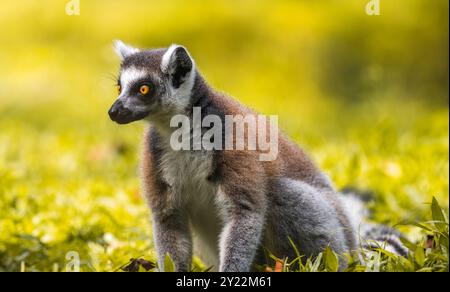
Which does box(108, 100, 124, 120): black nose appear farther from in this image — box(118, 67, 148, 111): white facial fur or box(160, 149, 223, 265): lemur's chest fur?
box(160, 149, 223, 265): lemur's chest fur

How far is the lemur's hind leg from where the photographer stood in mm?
4191

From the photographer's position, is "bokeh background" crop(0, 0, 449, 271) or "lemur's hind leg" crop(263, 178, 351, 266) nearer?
"lemur's hind leg" crop(263, 178, 351, 266)

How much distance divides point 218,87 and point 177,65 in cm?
124

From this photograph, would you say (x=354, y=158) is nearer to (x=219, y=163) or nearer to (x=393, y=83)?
(x=219, y=163)

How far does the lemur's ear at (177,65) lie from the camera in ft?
13.2

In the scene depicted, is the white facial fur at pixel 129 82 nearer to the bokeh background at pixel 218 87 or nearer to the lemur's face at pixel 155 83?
the lemur's face at pixel 155 83

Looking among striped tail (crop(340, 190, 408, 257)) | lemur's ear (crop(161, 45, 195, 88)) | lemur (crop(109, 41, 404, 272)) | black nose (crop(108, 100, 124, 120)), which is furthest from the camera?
Result: striped tail (crop(340, 190, 408, 257))

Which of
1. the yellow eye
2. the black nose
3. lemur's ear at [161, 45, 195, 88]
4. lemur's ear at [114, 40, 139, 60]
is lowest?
the black nose

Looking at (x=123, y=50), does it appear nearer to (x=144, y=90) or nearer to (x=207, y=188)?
(x=144, y=90)

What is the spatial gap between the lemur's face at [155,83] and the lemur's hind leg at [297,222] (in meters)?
0.79

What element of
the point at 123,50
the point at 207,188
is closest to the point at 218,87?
the point at 123,50

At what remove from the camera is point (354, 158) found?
6.52 m

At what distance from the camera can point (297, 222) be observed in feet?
13.8

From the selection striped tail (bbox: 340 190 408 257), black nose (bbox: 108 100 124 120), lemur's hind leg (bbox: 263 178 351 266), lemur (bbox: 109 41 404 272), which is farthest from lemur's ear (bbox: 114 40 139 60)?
striped tail (bbox: 340 190 408 257)
